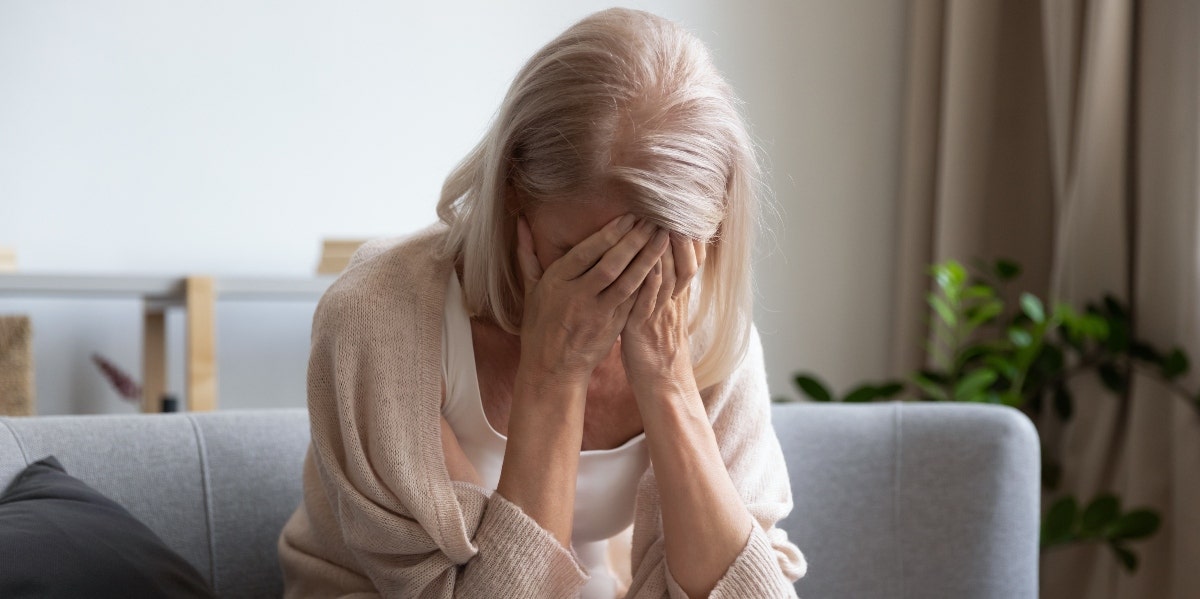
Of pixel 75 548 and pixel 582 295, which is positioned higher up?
pixel 582 295

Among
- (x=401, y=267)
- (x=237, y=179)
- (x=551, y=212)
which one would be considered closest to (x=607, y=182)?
(x=551, y=212)

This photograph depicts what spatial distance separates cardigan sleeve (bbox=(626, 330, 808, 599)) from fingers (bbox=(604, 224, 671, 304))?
0.23 metres

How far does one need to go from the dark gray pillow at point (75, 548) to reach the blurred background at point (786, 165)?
4.19 ft

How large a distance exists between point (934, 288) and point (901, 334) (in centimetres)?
15

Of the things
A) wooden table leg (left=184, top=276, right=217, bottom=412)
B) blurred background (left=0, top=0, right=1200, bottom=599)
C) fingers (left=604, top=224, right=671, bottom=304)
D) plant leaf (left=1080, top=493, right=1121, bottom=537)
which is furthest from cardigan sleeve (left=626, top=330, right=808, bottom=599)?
wooden table leg (left=184, top=276, right=217, bottom=412)

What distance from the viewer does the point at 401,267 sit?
1144mm

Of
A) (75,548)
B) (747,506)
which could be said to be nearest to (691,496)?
(747,506)

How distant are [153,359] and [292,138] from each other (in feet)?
1.89

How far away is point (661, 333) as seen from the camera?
1.13 meters

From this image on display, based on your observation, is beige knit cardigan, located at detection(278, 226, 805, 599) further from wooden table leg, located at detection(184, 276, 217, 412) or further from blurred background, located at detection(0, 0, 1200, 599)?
blurred background, located at detection(0, 0, 1200, 599)

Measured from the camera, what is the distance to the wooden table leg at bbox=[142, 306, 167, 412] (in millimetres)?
2221

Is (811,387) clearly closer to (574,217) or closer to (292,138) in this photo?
(292,138)

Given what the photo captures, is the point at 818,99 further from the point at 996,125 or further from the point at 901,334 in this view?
the point at 901,334

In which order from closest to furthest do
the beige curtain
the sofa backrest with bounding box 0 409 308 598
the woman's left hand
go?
the woman's left hand, the sofa backrest with bounding box 0 409 308 598, the beige curtain
